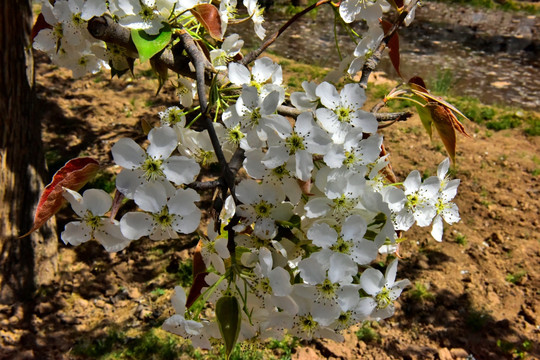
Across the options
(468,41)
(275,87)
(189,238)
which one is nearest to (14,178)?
(189,238)

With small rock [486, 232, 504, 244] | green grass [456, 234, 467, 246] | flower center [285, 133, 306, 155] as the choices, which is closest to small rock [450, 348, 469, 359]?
green grass [456, 234, 467, 246]

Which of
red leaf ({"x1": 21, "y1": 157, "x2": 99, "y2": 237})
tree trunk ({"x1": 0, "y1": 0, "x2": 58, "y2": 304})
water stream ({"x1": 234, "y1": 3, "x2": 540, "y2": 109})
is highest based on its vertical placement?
red leaf ({"x1": 21, "y1": 157, "x2": 99, "y2": 237})

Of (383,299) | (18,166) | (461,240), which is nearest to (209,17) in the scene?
(383,299)

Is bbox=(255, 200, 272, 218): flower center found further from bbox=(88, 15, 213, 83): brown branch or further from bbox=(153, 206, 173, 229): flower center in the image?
bbox=(88, 15, 213, 83): brown branch

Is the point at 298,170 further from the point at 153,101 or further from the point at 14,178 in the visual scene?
the point at 153,101

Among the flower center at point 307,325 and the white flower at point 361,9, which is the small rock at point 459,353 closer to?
the flower center at point 307,325

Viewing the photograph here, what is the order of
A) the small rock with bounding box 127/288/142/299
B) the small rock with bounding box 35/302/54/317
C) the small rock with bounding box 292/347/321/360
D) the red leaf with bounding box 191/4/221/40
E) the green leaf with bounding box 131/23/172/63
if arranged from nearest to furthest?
the green leaf with bounding box 131/23/172/63 < the red leaf with bounding box 191/4/221/40 < the small rock with bounding box 292/347/321/360 < the small rock with bounding box 35/302/54/317 < the small rock with bounding box 127/288/142/299

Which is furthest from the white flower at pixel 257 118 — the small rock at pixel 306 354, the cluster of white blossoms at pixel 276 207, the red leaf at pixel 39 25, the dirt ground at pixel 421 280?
the small rock at pixel 306 354
